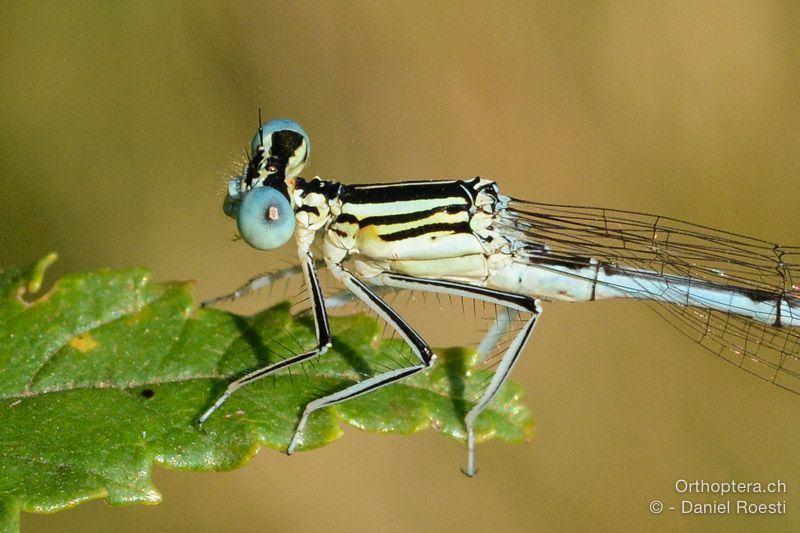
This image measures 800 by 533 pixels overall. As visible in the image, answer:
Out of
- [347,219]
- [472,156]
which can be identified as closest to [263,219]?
[347,219]

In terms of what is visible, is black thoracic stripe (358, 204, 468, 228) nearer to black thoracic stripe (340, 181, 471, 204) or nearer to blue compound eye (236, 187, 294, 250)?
black thoracic stripe (340, 181, 471, 204)

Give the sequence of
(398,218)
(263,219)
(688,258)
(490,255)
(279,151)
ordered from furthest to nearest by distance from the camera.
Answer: (688,258), (490,255), (279,151), (398,218), (263,219)

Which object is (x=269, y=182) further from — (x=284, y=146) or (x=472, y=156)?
(x=472, y=156)

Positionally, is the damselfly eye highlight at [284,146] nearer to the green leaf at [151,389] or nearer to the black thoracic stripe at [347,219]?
the black thoracic stripe at [347,219]

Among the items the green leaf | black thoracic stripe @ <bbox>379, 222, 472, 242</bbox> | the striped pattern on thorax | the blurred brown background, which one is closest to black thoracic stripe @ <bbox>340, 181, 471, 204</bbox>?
the striped pattern on thorax

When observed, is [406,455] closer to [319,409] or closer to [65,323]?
[319,409]
